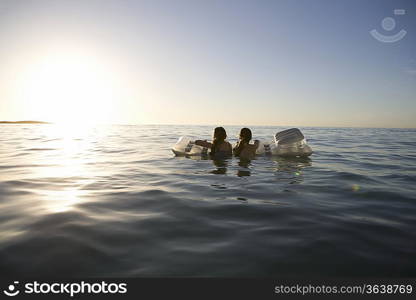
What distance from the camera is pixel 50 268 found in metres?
2.94

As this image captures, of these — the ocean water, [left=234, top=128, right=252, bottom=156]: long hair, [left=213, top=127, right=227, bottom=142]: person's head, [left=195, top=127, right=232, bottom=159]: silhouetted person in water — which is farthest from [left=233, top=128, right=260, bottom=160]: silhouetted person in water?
the ocean water

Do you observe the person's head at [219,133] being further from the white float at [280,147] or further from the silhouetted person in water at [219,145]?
the white float at [280,147]

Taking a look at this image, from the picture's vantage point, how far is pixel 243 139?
38.2 feet

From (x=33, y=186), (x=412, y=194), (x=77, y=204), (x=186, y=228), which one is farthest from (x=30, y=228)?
(x=412, y=194)

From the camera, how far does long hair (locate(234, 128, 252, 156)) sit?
11.4m

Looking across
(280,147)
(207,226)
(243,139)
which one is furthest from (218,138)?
(207,226)

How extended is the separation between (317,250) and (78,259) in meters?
2.69

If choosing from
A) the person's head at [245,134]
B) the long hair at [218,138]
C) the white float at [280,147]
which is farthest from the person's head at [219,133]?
the white float at [280,147]

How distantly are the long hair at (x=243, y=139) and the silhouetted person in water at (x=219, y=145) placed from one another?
1.22 ft

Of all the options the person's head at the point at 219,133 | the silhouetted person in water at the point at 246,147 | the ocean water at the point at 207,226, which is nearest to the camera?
the ocean water at the point at 207,226

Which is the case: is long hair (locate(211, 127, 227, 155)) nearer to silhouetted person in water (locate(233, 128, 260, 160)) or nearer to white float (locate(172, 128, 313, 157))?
white float (locate(172, 128, 313, 157))

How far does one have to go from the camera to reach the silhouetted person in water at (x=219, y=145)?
11.6 m

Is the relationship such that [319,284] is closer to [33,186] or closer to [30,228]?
[30,228]

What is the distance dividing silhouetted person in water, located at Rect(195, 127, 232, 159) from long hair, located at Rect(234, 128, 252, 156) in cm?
37
